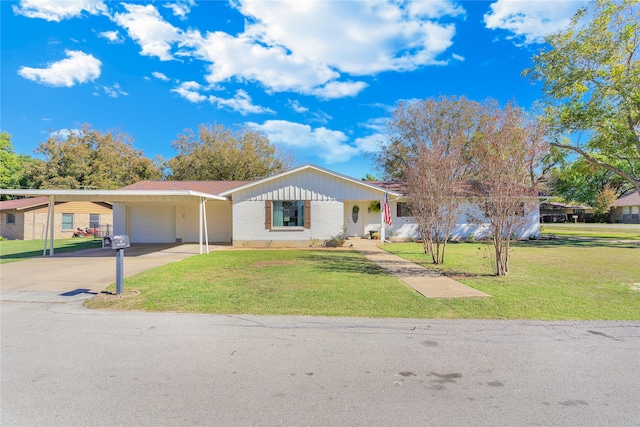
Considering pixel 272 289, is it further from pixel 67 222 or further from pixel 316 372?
pixel 67 222

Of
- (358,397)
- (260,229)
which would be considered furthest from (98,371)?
(260,229)

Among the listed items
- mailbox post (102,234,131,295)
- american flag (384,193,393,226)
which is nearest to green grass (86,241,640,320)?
mailbox post (102,234,131,295)

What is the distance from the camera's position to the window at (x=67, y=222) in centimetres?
2659

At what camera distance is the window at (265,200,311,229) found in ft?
56.9

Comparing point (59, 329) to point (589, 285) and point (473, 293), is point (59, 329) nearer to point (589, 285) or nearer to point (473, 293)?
point (473, 293)

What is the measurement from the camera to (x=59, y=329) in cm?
511

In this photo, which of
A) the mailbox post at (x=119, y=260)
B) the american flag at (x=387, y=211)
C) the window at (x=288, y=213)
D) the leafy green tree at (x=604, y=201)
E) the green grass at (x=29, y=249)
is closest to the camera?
the mailbox post at (x=119, y=260)

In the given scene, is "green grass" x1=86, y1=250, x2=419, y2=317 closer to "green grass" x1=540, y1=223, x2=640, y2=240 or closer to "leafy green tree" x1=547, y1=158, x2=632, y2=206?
"green grass" x1=540, y1=223, x2=640, y2=240

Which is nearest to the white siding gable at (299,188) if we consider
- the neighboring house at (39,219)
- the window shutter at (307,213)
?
the window shutter at (307,213)

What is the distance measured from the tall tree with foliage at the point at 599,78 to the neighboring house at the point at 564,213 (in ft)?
126

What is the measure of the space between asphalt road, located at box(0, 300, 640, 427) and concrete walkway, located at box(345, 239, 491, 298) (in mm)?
1773

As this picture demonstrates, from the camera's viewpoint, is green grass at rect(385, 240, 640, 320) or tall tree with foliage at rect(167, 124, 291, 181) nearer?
green grass at rect(385, 240, 640, 320)

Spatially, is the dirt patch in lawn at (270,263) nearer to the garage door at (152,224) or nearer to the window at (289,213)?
the window at (289,213)

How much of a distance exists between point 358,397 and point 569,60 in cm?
2249
